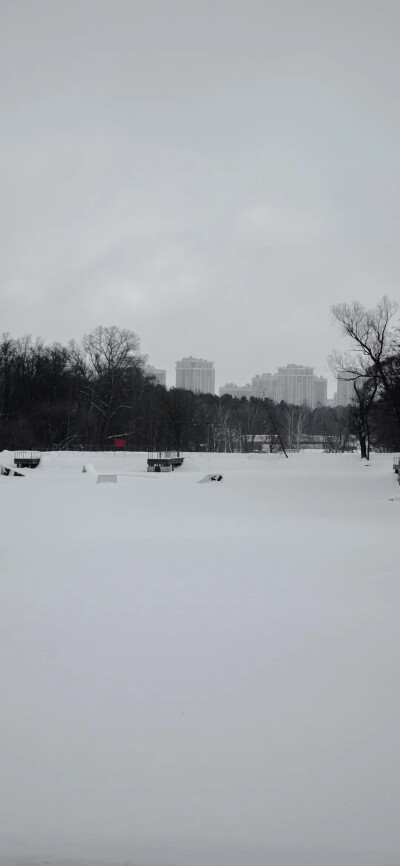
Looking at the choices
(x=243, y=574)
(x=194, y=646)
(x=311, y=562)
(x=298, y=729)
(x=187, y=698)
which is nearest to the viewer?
(x=298, y=729)

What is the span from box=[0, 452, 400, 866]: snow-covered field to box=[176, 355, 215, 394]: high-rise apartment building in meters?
149

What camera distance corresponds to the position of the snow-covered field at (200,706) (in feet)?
11.9

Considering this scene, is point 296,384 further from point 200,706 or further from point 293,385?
point 200,706

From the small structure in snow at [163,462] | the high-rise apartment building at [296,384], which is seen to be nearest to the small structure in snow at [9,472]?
the small structure in snow at [163,462]

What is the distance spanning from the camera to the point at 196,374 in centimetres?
16100

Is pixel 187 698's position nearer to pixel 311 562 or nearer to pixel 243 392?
pixel 311 562

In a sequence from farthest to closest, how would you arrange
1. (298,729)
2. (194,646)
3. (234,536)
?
(234,536) → (194,646) → (298,729)

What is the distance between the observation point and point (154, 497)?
25234 millimetres

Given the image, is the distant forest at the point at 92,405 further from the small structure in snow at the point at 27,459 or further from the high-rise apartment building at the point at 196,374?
the high-rise apartment building at the point at 196,374

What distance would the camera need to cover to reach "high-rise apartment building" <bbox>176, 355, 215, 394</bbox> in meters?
160

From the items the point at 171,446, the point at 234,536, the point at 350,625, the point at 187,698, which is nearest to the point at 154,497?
the point at 234,536

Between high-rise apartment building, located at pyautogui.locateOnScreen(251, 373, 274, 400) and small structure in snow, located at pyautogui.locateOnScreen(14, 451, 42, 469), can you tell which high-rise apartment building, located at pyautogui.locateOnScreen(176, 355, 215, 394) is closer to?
high-rise apartment building, located at pyautogui.locateOnScreen(251, 373, 274, 400)

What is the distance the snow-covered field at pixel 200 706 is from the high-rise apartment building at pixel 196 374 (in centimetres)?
14899

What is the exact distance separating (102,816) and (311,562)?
7552 mm
